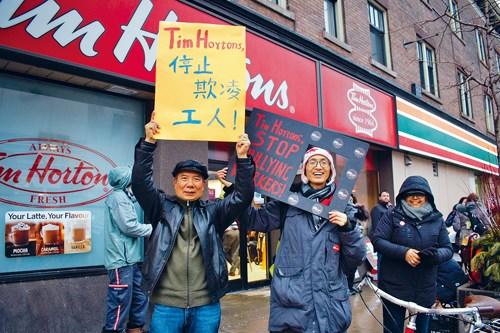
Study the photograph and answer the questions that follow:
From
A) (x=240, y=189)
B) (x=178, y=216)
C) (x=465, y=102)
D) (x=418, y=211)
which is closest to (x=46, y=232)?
(x=178, y=216)

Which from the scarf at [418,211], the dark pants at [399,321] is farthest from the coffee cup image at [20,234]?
the scarf at [418,211]

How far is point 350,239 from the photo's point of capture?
8.04 ft

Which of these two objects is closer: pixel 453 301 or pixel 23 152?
pixel 453 301

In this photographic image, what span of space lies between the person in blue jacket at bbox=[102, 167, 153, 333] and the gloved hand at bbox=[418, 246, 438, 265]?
8.96 feet

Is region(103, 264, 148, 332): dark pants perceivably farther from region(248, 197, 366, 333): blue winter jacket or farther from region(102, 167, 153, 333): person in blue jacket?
region(248, 197, 366, 333): blue winter jacket

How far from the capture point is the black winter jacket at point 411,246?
3.42 meters

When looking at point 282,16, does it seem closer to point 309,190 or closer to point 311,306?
point 309,190

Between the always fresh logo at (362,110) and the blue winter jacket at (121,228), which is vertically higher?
the always fresh logo at (362,110)

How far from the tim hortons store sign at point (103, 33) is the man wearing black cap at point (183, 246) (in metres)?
2.56

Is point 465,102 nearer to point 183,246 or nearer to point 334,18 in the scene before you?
point 334,18

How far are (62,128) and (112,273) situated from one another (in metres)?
1.86

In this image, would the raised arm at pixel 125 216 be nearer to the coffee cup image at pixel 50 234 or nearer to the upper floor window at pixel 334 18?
the coffee cup image at pixel 50 234

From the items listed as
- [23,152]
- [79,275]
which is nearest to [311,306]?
[79,275]

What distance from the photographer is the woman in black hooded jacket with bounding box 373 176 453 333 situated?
3.41 meters
